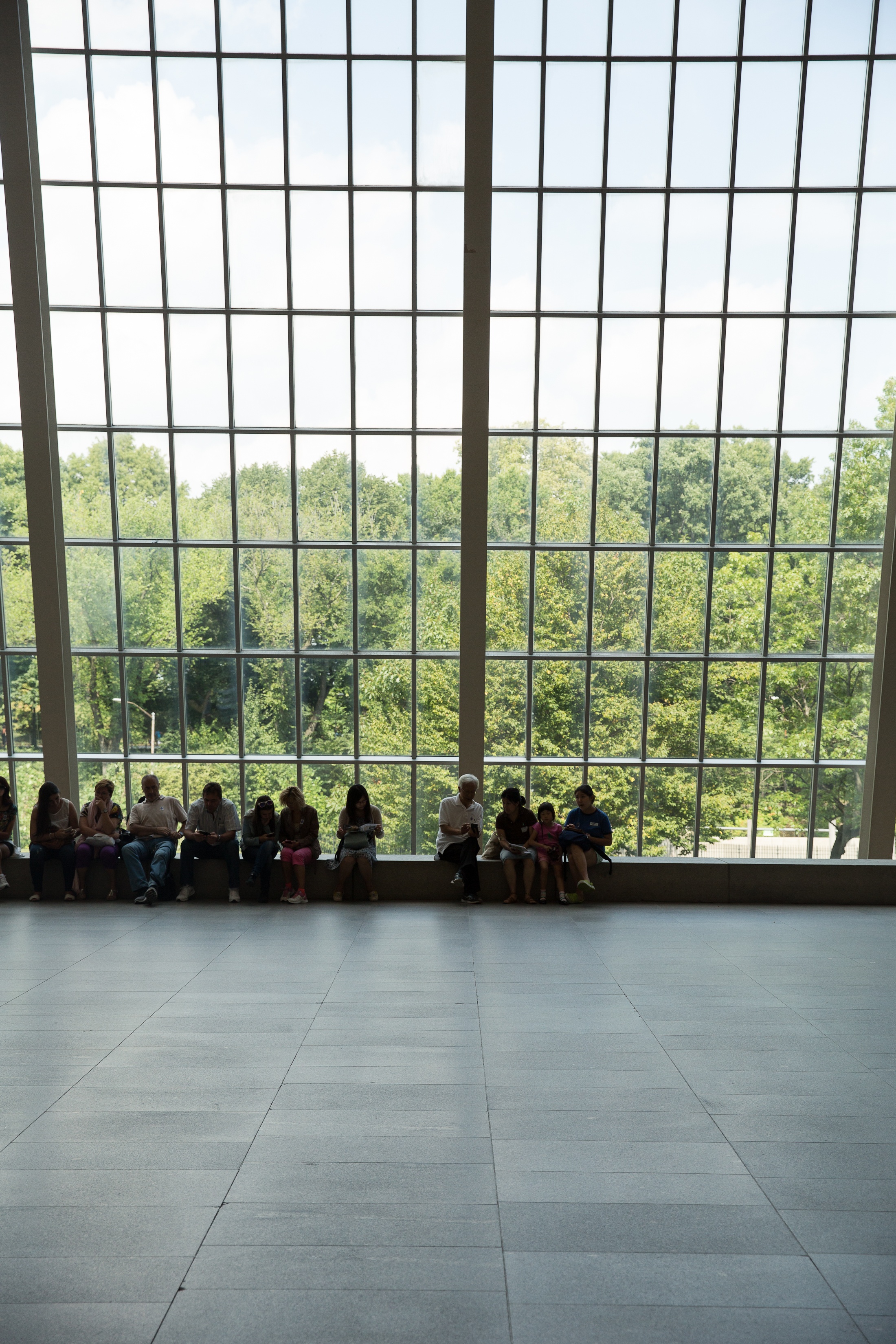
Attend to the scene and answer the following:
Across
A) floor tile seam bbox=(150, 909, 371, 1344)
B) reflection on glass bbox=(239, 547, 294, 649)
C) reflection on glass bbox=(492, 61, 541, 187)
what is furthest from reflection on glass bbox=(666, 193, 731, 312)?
floor tile seam bbox=(150, 909, 371, 1344)

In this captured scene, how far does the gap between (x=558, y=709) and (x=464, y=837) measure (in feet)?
11.3

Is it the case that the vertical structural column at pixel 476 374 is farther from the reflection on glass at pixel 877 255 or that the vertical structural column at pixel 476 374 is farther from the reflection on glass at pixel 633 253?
the reflection on glass at pixel 877 255

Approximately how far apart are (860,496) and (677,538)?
2.47 meters

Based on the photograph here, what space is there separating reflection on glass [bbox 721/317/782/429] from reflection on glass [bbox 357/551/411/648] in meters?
4.73

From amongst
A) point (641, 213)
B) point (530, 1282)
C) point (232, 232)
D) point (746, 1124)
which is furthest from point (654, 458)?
point (530, 1282)

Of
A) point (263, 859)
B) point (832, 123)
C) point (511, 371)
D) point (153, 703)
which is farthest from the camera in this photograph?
point (153, 703)

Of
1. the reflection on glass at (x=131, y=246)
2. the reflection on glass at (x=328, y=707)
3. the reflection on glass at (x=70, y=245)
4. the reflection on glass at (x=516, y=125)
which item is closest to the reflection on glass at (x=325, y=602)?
the reflection on glass at (x=328, y=707)

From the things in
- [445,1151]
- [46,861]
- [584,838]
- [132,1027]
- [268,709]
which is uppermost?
[268,709]

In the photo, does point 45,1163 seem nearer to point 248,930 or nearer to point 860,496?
point 248,930

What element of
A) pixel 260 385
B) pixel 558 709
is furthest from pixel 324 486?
pixel 558 709

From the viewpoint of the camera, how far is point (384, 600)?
12.1 meters

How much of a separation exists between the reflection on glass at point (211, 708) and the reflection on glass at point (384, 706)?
1.79m

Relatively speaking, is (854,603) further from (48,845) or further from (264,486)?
(48,845)

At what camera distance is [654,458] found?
38.7 ft
